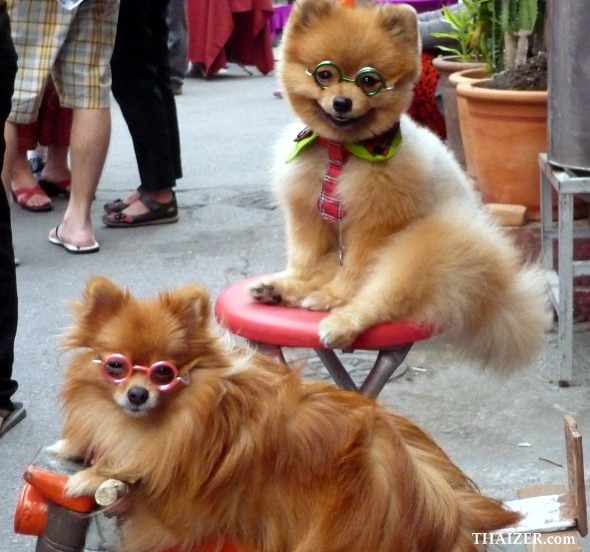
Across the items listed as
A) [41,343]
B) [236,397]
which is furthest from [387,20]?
[41,343]

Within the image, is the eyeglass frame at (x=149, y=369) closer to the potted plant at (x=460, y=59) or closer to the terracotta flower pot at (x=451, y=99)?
the potted plant at (x=460, y=59)

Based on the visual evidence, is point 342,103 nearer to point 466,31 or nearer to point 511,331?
point 511,331

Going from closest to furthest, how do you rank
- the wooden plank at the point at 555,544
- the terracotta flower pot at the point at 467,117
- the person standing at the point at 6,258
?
the wooden plank at the point at 555,544, the person standing at the point at 6,258, the terracotta flower pot at the point at 467,117

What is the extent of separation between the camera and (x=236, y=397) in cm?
227

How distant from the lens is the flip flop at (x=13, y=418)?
3885 mm

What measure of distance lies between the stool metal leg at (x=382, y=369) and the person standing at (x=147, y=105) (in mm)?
3195

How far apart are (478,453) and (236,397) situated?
1.63m

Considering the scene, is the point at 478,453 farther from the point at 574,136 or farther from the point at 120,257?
the point at 120,257

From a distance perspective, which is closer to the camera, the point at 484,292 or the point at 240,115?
the point at 484,292

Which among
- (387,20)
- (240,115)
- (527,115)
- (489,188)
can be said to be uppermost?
(387,20)

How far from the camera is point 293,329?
2920mm

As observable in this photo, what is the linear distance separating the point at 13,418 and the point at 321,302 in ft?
4.57

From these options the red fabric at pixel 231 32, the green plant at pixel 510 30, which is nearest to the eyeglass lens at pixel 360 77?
the green plant at pixel 510 30

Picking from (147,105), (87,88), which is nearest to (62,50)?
(87,88)
